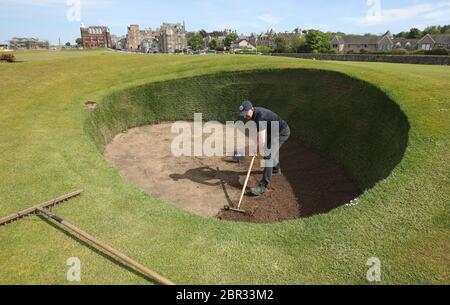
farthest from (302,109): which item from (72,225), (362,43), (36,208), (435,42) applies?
(362,43)

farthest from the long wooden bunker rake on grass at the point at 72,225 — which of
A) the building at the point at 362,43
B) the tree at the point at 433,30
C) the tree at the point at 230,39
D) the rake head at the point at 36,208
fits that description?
the tree at the point at 433,30

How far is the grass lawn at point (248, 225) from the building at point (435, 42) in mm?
110531

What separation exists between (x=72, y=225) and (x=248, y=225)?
12.2ft

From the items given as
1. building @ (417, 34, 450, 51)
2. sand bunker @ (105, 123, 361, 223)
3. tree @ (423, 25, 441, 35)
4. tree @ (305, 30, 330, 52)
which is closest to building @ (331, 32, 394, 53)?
building @ (417, 34, 450, 51)

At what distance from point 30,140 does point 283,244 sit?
9.39 meters

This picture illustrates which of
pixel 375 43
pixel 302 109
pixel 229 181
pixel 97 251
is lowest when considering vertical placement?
pixel 229 181

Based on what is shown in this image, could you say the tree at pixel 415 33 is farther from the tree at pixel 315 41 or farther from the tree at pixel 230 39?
the tree at pixel 230 39

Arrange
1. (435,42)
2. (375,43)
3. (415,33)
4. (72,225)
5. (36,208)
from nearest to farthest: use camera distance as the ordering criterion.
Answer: (72,225) < (36,208) < (435,42) < (375,43) < (415,33)

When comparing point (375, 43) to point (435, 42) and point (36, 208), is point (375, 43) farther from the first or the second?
point (36, 208)

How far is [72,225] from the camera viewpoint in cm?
638

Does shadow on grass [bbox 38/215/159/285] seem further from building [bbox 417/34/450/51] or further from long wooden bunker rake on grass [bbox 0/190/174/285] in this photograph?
building [bbox 417/34/450/51]

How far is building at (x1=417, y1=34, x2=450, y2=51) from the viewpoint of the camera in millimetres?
101000

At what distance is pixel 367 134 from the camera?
1169 cm
